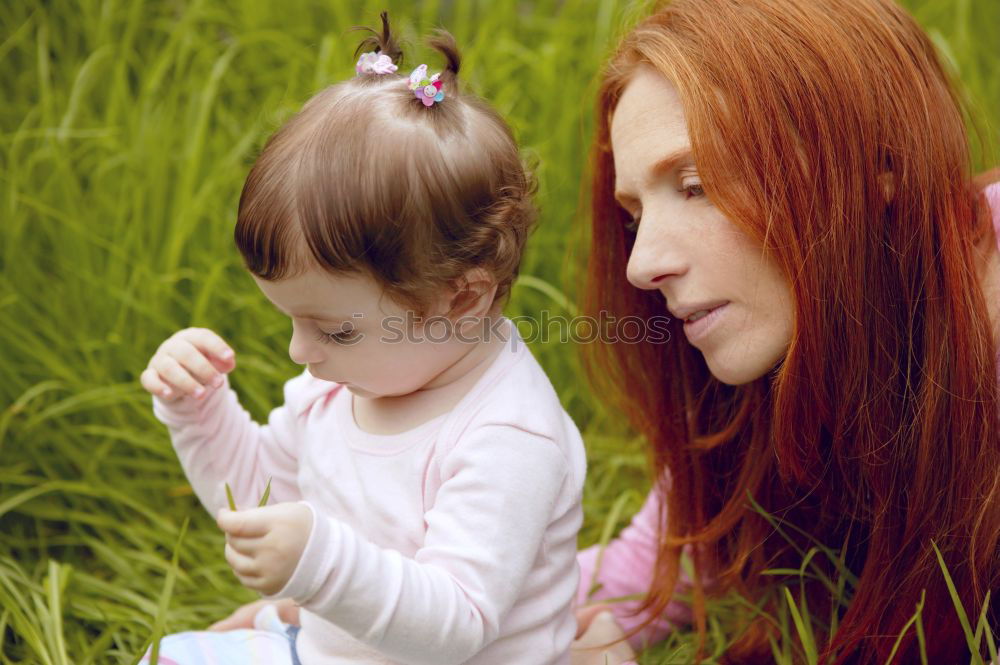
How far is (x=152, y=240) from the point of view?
237cm

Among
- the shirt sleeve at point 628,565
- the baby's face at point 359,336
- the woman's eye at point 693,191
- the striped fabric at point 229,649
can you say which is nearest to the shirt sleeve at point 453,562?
the baby's face at point 359,336

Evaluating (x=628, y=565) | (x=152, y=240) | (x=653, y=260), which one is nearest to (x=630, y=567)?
(x=628, y=565)

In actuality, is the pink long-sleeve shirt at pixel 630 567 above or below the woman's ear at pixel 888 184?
below

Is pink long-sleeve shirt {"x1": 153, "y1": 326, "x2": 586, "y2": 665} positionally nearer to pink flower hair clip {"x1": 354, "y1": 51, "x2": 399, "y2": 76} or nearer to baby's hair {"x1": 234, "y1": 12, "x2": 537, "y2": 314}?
baby's hair {"x1": 234, "y1": 12, "x2": 537, "y2": 314}

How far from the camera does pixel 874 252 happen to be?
1.38 metres

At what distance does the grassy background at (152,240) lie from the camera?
1910 millimetres

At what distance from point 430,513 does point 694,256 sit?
0.49 metres

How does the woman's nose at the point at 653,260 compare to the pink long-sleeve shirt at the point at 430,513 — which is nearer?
the pink long-sleeve shirt at the point at 430,513

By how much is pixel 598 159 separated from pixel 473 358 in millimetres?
482

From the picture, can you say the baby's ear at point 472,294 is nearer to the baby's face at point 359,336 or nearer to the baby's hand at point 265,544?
the baby's face at point 359,336

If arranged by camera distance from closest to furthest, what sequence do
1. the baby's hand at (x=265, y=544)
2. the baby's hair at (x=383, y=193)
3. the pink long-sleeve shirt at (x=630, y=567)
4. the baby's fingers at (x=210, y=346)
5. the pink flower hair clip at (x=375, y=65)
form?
the baby's hand at (x=265, y=544) < the baby's hair at (x=383, y=193) < the pink flower hair clip at (x=375, y=65) < the baby's fingers at (x=210, y=346) < the pink long-sleeve shirt at (x=630, y=567)

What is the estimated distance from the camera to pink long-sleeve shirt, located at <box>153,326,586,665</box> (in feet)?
3.76

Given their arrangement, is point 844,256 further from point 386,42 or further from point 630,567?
point 630,567

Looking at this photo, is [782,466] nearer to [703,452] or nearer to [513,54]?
[703,452]
